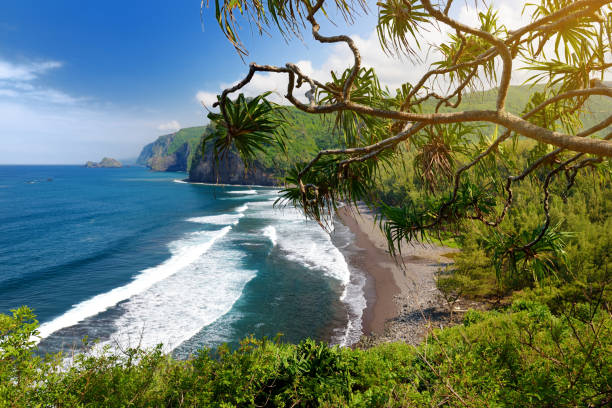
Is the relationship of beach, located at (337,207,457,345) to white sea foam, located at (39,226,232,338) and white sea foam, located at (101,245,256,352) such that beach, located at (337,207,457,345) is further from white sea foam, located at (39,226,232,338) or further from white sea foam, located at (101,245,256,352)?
white sea foam, located at (39,226,232,338)

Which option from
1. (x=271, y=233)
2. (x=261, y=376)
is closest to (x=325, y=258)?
(x=271, y=233)

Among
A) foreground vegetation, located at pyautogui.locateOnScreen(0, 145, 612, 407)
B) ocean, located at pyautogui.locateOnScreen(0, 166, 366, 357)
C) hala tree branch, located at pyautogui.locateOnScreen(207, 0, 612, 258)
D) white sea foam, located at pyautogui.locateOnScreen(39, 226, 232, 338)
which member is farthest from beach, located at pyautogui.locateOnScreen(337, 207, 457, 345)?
white sea foam, located at pyautogui.locateOnScreen(39, 226, 232, 338)

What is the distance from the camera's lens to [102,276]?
2197cm

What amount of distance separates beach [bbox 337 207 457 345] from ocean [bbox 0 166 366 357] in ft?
2.78

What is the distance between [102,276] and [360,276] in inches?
681

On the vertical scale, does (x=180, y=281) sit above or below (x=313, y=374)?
below

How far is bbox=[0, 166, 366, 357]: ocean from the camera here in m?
14.9

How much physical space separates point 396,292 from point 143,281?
52.2 ft

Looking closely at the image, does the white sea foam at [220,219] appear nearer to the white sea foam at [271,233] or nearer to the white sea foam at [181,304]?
the white sea foam at [271,233]

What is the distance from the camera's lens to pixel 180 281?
20.9 metres

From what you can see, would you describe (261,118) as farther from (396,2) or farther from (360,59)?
(396,2)

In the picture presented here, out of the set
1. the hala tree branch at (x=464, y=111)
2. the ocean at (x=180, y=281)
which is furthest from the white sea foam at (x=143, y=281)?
the hala tree branch at (x=464, y=111)

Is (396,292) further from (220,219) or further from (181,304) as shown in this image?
(220,219)

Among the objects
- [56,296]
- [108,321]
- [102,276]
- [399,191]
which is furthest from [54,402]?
[399,191]
